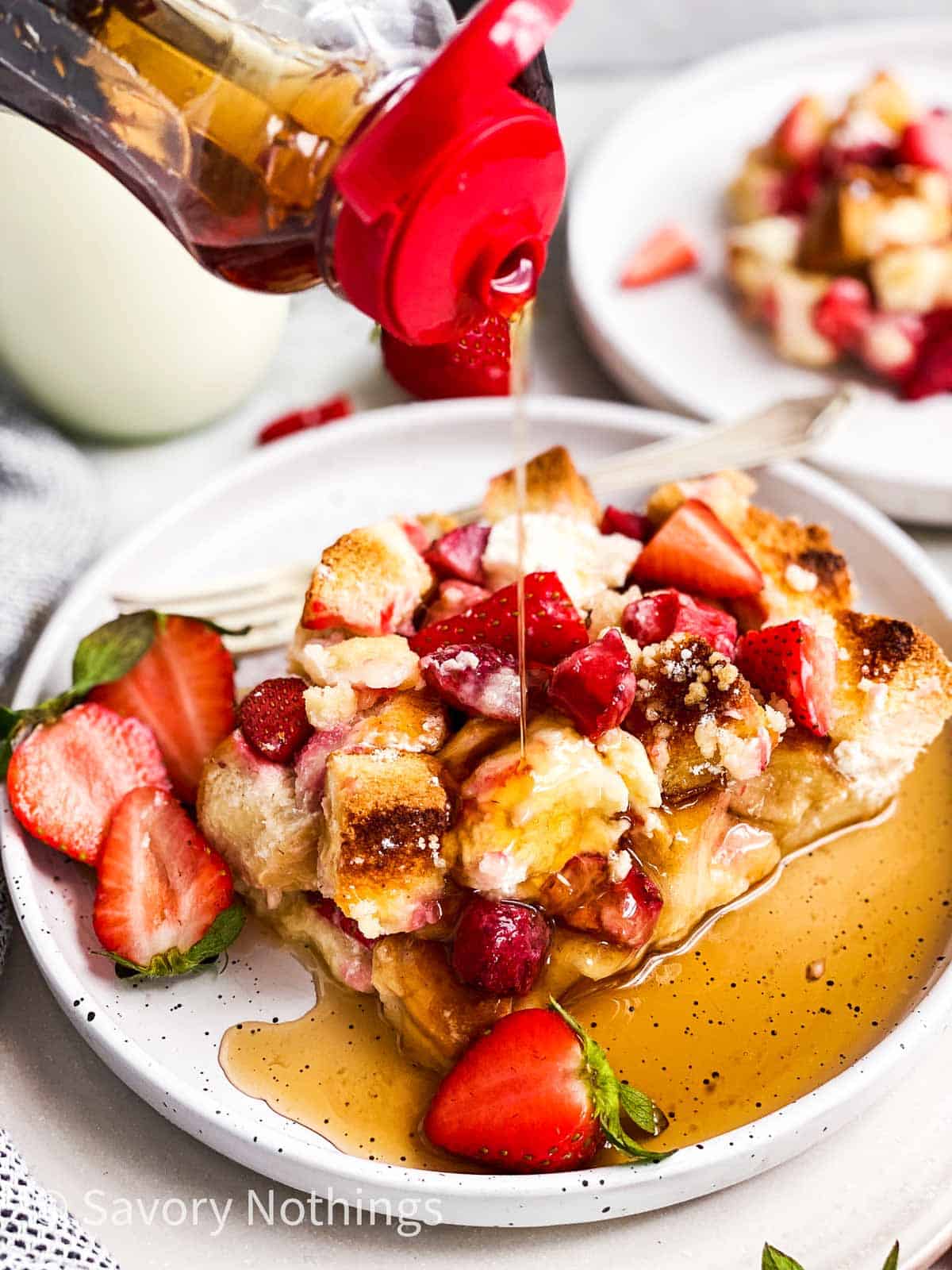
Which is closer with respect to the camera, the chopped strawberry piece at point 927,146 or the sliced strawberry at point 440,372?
the sliced strawberry at point 440,372

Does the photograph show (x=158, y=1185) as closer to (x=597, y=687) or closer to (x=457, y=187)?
(x=597, y=687)

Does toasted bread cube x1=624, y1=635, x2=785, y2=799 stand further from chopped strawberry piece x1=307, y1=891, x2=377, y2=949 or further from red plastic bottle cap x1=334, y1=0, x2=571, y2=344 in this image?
red plastic bottle cap x1=334, y1=0, x2=571, y2=344

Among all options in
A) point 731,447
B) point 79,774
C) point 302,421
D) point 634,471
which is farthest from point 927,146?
point 79,774

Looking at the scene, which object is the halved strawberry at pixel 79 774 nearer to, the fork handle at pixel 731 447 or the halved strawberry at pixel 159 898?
the halved strawberry at pixel 159 898

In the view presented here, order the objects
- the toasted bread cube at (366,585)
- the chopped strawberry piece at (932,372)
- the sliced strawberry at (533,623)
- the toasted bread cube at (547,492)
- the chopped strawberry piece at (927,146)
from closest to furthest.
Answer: the sliced strawberry at (533,623)
the toasted bread cube at (366,585)
the toasted bread cube at (547,492)
the chopped strawberry piece at (932,372)
the chopped strawberry piece at (927,146)

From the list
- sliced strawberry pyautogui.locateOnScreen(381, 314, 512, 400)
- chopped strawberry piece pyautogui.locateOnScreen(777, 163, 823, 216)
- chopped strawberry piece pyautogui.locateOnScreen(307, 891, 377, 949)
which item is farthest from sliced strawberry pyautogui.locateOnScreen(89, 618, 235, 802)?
chopped strawberry piece pyautogui.locateOnScreen(777, 163, 823, 216)

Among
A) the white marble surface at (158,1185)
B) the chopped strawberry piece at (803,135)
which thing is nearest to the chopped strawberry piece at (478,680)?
the white marble surface at (158,1185)
